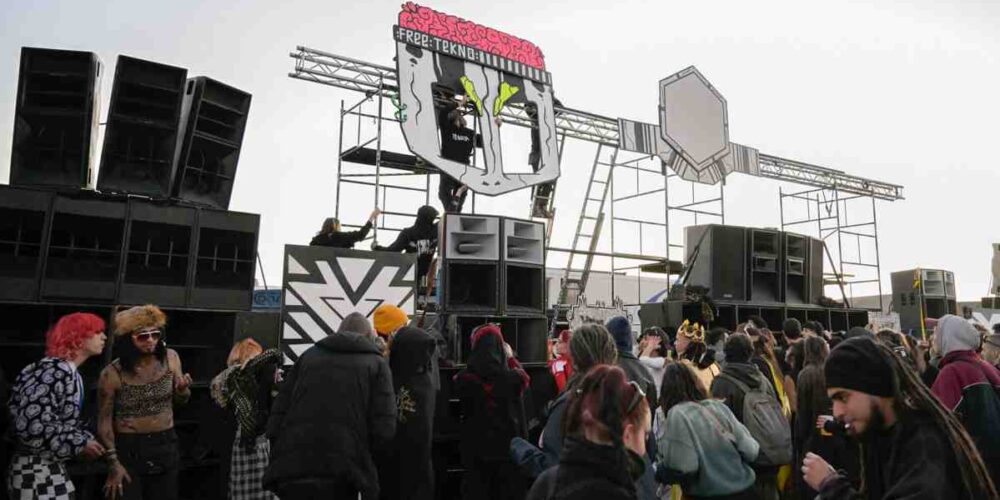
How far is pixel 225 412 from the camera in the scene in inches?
169

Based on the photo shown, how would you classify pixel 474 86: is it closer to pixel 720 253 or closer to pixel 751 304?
pixel 720 253

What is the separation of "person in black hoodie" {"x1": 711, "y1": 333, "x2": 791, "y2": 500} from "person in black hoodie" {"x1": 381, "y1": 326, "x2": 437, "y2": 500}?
1.62 metres

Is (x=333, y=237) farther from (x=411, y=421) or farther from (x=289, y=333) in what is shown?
(x=411, y=421)

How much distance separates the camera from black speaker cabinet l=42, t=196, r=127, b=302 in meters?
4.02

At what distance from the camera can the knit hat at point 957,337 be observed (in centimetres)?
308

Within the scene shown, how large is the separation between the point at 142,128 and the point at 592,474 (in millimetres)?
4218

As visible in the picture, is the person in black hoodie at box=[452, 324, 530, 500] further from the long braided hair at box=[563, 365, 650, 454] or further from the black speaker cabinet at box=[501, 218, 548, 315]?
the long braided hair at box=[563, 365, 650, 454]

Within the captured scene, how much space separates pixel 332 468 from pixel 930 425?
224 cm

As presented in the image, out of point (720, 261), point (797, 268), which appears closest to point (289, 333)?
point (720, 261)

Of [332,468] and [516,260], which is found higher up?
[516,260]

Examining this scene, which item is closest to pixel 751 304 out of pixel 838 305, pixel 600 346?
pixel 838 305

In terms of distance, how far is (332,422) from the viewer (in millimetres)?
2855

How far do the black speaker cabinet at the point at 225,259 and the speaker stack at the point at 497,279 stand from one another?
153cm

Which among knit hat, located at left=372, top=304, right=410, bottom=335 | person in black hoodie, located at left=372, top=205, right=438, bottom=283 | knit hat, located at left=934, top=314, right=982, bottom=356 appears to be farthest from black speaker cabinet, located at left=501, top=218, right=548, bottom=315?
knit hat, located at left=934, top=314, right=982, bottom=356
